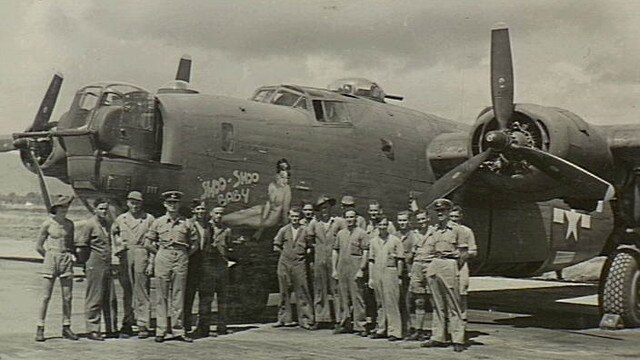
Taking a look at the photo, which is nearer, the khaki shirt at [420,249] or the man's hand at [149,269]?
the man's hand at [149,269]

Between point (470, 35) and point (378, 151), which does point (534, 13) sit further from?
point (378, 151)

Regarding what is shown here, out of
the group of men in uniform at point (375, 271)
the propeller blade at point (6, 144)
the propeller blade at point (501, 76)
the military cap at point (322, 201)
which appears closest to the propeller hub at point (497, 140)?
the propeller blade at point (501, 76)

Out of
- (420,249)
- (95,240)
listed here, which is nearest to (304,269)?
(420,249)

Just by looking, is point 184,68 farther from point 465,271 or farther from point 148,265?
point 465,271

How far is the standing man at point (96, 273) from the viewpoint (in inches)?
350

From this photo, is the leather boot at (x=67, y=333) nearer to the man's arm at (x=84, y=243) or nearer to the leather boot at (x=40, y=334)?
the leather boot at (x=40, y=334)

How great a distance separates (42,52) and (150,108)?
1.54 metres

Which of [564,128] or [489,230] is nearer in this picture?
[564,128]

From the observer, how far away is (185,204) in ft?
32.9

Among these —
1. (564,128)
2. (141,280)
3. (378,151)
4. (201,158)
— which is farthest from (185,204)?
(564,128)

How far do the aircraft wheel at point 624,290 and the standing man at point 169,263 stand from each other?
693 cm

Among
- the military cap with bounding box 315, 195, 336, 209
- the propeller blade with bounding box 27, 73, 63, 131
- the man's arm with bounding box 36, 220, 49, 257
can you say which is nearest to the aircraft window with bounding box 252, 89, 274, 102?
the military cap with bounding box 315, 195, 336, 209

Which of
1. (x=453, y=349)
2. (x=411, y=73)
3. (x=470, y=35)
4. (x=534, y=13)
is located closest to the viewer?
(x=453, y=349)

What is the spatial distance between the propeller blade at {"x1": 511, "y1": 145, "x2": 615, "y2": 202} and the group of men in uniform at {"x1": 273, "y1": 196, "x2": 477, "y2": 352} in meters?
1.39
